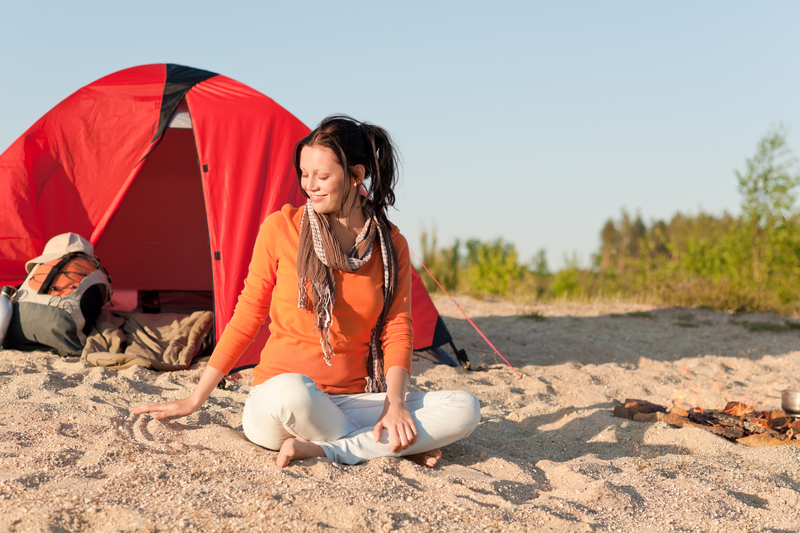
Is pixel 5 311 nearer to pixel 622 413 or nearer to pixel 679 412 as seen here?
pixel 622 413

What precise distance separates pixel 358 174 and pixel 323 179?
11cm

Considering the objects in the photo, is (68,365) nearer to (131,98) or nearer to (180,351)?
(180,351)

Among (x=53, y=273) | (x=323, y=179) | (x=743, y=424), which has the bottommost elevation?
(x=743, y=424)

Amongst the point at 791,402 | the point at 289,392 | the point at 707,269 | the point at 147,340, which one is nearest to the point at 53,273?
the point at 147,340

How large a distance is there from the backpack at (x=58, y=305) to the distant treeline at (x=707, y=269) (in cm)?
505

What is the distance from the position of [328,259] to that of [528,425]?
129 cm

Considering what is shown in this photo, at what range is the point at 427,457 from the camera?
6.29ft

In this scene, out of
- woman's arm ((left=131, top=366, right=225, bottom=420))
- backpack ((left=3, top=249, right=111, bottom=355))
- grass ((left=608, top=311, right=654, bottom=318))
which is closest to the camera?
woman's arm ((left=131, top=366, right=225, bottom=420))

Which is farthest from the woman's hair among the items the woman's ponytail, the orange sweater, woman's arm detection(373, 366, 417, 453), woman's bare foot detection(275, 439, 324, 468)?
woman's bare foot detection(275, 439, 324, 468)

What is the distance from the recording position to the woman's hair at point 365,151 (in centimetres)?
181

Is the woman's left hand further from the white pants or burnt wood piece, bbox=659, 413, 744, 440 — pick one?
burnt wood piece, bbox=659, 413, 744, 440

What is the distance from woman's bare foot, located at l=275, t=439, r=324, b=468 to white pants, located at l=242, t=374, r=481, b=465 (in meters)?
0.03

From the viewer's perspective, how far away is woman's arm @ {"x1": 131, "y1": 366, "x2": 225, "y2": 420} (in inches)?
71.1

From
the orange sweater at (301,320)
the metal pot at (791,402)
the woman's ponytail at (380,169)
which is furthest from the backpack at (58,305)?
the metal pot at (791,402)
